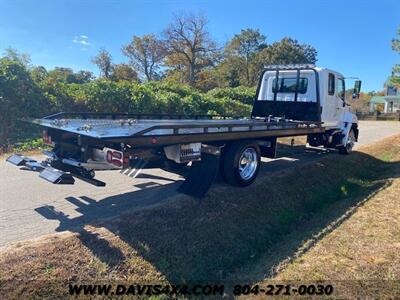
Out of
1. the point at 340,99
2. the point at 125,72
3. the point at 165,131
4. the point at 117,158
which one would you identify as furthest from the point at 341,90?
the point at 125,72

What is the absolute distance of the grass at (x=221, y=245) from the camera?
3.84m

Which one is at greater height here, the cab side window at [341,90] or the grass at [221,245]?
the cab side window at [341,90]

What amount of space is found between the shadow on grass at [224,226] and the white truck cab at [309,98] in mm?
2651

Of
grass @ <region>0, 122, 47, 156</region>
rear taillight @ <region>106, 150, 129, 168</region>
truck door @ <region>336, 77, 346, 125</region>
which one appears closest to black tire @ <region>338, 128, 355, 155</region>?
truck door @ <region>336, 77, 346, 125</region>

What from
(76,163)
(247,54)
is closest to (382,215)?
(76,163)

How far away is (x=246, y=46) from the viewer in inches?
1988

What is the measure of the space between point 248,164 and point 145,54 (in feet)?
159

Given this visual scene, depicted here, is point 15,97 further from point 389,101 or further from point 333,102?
point 389,101

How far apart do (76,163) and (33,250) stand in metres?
1.48

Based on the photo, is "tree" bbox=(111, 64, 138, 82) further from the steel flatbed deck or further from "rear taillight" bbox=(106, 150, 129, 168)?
"rear taillight" bbox=(106, 150, 129, 168)

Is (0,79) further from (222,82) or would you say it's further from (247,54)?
(247,54)

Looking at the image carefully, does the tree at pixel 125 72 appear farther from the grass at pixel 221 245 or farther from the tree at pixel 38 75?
the grass at pixel 221 245

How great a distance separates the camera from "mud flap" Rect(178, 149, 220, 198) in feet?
19.7

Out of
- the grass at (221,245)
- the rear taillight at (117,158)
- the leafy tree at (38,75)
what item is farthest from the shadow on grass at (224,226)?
the leafy tree at (38,75)
